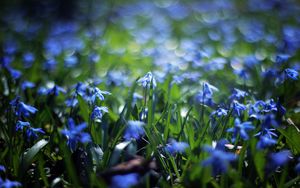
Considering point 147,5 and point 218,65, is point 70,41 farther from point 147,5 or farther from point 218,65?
point 147,5


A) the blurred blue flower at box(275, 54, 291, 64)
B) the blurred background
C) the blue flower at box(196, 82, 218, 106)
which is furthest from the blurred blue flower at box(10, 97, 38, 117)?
the blurred blue flower at box(275, 54, 291, 64)

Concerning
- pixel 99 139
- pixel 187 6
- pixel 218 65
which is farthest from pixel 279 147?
pixel 187 6

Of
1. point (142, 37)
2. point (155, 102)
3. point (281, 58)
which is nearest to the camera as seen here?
point (155, 102)

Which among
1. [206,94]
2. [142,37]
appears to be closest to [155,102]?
[206,94]

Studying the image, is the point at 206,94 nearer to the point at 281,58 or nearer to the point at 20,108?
the point at 281,58

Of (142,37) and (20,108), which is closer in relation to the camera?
(20,108)

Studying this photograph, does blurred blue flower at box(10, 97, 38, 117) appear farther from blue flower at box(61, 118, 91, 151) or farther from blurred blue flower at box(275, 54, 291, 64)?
blurred blue flower at box(275, 54, 291, 64)

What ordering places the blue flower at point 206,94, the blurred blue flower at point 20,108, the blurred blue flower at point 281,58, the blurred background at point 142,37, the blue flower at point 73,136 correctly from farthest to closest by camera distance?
the blurred background at point 142,37, the blurred blue flower at point 281,58, the blue flower at point 206,94, the blurred blue flower at point 20,108, the blue flower at point 73,136

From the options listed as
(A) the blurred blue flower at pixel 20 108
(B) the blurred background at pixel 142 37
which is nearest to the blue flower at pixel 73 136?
(A) the blurred blue flower at pixel 20 108

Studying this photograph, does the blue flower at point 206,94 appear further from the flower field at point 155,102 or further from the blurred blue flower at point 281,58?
the blurred blue flower at point 281,58
